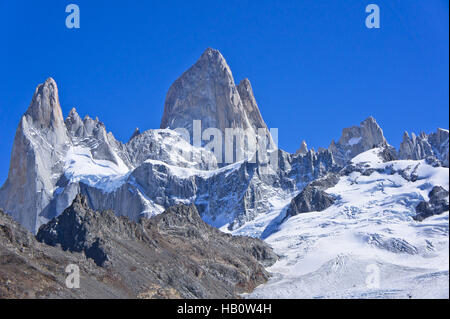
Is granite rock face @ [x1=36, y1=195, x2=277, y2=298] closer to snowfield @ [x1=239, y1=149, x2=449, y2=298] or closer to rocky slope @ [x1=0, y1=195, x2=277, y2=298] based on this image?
rocky slope @ [x1=0, y1=195, x2=277, y2=298]

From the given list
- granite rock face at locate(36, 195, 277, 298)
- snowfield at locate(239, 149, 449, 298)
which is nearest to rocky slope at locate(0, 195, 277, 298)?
granite rock face at locate(36, 195, 277, 298)

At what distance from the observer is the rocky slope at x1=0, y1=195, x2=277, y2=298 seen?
349 feet

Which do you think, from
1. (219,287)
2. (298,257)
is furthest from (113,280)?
(298,257)

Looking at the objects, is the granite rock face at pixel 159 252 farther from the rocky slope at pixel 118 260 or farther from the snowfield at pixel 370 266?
the snowfield at pixel 370 266

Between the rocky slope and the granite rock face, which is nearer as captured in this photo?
the rocky slope

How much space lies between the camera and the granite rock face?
127 metres

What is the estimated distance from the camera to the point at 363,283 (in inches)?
6004

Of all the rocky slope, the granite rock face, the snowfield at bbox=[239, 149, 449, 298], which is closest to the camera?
the rocky slope

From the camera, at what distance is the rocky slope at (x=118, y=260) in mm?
106438

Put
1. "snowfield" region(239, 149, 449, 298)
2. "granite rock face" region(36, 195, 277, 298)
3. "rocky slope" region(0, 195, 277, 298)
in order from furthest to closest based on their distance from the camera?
"snowfield" region(239, 149, 449, 298)
"granite rock face" region(36, 195, 277, 298)
"rocky slope" region(0, 195, 277, 298)

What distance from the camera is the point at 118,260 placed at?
12775cm
